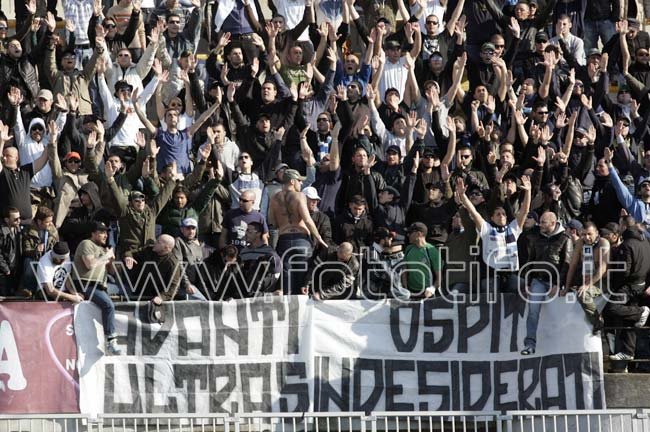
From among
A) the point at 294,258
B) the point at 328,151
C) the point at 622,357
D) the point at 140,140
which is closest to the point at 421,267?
the point at 294,258

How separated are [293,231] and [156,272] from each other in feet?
5.89

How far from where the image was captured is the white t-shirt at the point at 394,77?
2433cm

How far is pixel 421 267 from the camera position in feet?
65.4

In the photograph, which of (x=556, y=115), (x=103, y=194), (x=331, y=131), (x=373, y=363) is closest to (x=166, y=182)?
(x=103, y=194)

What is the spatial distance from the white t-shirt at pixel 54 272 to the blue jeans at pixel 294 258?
245 cm

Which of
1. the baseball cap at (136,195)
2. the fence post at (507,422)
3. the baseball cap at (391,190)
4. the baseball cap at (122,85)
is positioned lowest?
the fence post at (507,422)

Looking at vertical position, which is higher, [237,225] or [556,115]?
[556,115]

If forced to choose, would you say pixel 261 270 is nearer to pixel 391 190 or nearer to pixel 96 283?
pixel 96 283

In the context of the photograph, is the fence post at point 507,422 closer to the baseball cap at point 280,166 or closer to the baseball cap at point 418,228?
the baseball cap at point 418,228

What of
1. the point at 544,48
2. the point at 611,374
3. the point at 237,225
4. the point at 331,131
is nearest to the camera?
the point at 611,374

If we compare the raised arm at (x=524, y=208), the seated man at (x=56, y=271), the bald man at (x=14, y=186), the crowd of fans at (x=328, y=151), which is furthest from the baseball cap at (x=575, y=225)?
the bald man at (x=14, y=186)

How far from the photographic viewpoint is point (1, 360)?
63.3ft

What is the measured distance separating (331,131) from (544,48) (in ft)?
11.8

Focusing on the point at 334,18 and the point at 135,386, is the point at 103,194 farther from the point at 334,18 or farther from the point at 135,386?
the point at 334,18
